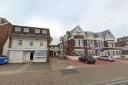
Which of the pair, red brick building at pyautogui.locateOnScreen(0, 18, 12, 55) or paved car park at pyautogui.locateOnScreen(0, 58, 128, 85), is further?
red brick building at pyautogui.locateOnScreen(0, 18, 12, 55)

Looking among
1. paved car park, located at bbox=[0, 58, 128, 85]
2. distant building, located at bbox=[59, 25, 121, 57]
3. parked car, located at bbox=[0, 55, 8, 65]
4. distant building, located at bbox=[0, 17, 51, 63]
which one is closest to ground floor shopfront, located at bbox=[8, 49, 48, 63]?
distant building, located at bbox=[0, 17, 51, 63]

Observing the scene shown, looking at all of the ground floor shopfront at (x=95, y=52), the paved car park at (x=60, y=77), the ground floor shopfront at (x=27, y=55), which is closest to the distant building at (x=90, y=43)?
the ground floor shopfront at (x=95, y=52)

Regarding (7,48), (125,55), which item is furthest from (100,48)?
(7,48)

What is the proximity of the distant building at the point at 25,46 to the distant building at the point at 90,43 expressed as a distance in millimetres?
10302

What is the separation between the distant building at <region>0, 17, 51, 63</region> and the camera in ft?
88.0

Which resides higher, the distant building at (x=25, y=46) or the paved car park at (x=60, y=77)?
the distant building at (x=25, y=46)

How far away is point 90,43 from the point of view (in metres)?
38.9

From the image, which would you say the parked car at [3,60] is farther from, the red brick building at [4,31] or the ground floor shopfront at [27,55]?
the red brick building at [4,31]

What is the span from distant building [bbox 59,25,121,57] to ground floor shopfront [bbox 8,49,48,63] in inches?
428

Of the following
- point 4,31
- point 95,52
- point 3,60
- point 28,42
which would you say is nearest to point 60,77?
point 3,60

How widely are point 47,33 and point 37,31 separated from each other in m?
2.85

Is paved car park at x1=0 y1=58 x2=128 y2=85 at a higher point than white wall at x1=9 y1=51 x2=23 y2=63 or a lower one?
lower

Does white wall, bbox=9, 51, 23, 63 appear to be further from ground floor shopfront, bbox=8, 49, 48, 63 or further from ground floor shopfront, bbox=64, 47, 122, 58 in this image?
ground floor shopfront, bbox=64, 47, 122, 58

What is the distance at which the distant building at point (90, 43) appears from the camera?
36656 millimetres
